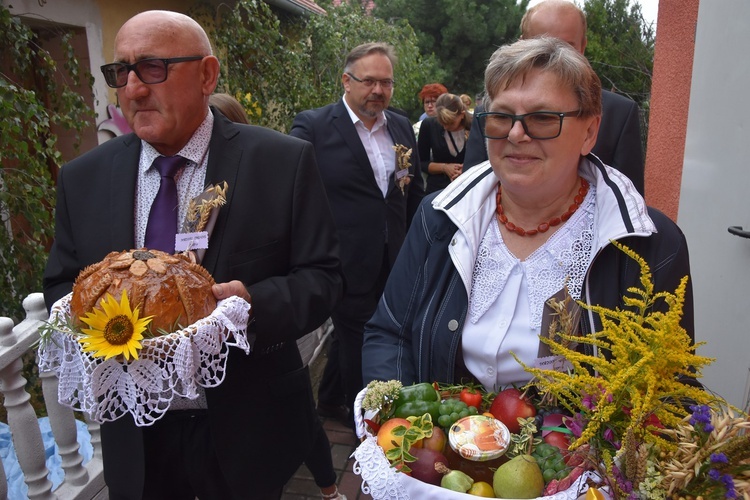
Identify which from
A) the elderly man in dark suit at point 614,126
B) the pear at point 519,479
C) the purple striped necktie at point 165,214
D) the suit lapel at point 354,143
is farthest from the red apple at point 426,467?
the suit lapel at point 354,143

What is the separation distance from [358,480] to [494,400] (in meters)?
2.16

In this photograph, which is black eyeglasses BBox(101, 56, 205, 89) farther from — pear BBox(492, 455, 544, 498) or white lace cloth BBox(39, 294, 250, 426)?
pear BBox(492, 455, 544, 498)

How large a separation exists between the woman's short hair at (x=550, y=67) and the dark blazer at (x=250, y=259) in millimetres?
821

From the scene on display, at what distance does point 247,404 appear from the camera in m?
1.99

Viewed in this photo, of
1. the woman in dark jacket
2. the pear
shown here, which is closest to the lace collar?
the pear

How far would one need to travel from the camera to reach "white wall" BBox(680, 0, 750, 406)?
2.68 m

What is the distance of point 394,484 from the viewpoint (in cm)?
116

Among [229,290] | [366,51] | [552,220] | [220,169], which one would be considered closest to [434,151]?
[366,51]

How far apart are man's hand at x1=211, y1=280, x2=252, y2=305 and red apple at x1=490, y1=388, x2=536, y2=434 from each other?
798 mm

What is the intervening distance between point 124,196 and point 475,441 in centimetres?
144

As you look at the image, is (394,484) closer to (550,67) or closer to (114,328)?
(114,328)

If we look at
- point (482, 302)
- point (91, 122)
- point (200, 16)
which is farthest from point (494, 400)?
point (200, 16)

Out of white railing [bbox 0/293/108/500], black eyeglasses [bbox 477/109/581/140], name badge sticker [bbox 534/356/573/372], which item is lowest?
white railing [bbox 0/293/108/500]

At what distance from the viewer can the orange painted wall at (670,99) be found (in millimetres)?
4426
